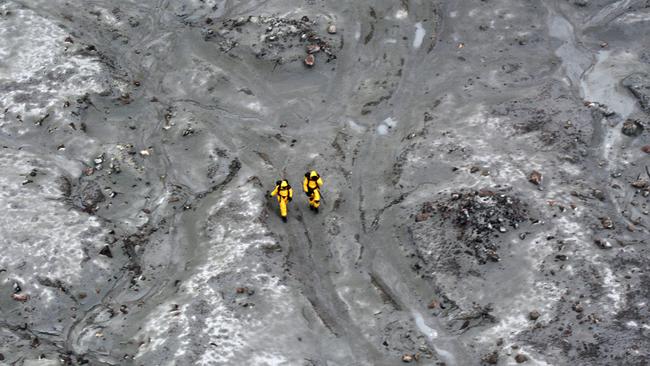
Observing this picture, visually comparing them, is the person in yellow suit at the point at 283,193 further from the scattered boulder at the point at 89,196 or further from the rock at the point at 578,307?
the rock at the point at 578,307

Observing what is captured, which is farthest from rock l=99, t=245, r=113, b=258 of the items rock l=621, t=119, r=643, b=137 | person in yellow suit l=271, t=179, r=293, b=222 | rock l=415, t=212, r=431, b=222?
rock l=621, t=119, r=643, b=137

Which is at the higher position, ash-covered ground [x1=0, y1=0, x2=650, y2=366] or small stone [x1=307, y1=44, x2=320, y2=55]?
small stone [x1=307, y1=44, x2=320, y2=55]

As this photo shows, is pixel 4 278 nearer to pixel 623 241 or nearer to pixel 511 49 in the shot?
pixel 623 241

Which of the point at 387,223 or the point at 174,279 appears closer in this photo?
the point at 174,279

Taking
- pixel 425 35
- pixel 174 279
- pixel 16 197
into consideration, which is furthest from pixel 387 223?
pixel 16 197

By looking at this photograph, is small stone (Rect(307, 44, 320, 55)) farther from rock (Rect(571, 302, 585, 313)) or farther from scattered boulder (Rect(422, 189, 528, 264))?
rock (Rect(571, 302, 585, 313))

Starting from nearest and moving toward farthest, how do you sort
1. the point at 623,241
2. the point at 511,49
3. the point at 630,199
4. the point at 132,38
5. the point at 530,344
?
the point at 530,344
the point at 623,241
the point at 630,199
the point at 511,49
the point at 132,38

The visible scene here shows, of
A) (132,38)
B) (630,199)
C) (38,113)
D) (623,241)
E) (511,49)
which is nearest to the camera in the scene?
(623,241)
